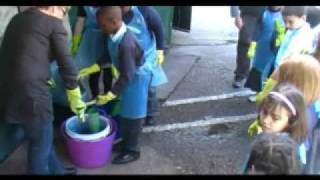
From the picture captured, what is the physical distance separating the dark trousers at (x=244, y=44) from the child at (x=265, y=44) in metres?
0.42

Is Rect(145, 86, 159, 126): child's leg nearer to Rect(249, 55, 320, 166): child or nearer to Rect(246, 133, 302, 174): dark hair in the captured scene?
Rect(249, 55, 320, 166): child

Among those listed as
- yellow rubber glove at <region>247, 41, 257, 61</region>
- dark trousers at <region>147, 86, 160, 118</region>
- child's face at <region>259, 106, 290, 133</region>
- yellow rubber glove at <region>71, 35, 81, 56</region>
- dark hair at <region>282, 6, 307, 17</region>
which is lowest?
dark trousers at <region>147, 86, 160, 118</region>

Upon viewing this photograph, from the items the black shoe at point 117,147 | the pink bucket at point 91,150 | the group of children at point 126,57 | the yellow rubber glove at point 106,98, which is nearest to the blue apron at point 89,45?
the group of children at point 126,57

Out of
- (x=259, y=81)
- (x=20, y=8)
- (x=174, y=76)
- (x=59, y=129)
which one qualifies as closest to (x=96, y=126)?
(x=59, y=129)

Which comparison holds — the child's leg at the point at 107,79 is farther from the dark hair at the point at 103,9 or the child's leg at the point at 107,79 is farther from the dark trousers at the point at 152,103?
the dark hair at the point at 103,9

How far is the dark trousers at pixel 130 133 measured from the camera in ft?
13.4

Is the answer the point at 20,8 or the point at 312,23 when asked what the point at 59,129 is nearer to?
the point at 20,8

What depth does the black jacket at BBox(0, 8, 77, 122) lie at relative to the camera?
3363mm

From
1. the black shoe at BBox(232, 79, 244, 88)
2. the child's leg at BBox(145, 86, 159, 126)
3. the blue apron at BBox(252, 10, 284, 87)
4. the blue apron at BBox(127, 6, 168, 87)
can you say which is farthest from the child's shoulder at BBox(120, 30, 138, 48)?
the black shoe at BBox(232, 79, 244, 88)

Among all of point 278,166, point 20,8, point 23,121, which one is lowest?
point 23,121

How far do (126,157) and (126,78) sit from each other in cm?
73

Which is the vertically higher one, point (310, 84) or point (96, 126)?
point (310, 84)

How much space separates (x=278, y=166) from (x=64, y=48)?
1.75m

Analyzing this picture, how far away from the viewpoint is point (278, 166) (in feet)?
7.13
